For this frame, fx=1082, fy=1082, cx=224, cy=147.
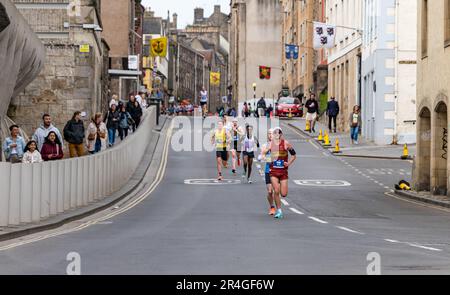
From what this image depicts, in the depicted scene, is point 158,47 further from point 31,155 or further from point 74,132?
point 31,155

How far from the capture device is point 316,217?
71.5 ft

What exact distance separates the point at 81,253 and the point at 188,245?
71.0 inches

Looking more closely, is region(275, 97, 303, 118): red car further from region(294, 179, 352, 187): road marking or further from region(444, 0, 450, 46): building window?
region(444, 0, 450, 46): building window

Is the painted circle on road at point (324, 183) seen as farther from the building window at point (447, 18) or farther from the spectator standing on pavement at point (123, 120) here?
the spectator standing on pavement at point (123, 120)

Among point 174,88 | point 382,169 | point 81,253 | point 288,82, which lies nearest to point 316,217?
point 81,253

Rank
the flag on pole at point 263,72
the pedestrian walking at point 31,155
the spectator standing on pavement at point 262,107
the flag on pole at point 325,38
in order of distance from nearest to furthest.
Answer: the pedestrian walking at point 31,155, the flag on pole at point 325,38, the spectator standing on pavement at point 262,107, the flag on pole at point 263,72

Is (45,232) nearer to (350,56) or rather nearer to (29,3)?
(29,3)

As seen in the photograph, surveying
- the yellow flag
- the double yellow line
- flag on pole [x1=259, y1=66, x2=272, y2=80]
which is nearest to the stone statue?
the double yellow line

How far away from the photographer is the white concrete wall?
18234 mm

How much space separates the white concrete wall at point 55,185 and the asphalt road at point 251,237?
1.15m

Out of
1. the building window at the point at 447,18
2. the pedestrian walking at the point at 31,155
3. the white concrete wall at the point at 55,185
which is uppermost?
the building window at the point at 447,18

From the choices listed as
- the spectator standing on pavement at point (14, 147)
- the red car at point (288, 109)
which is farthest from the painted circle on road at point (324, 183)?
the red car at point (288, 109)

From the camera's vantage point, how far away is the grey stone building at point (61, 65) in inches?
1515

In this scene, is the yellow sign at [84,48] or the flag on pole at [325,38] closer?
the yellow sign at [84,48]
